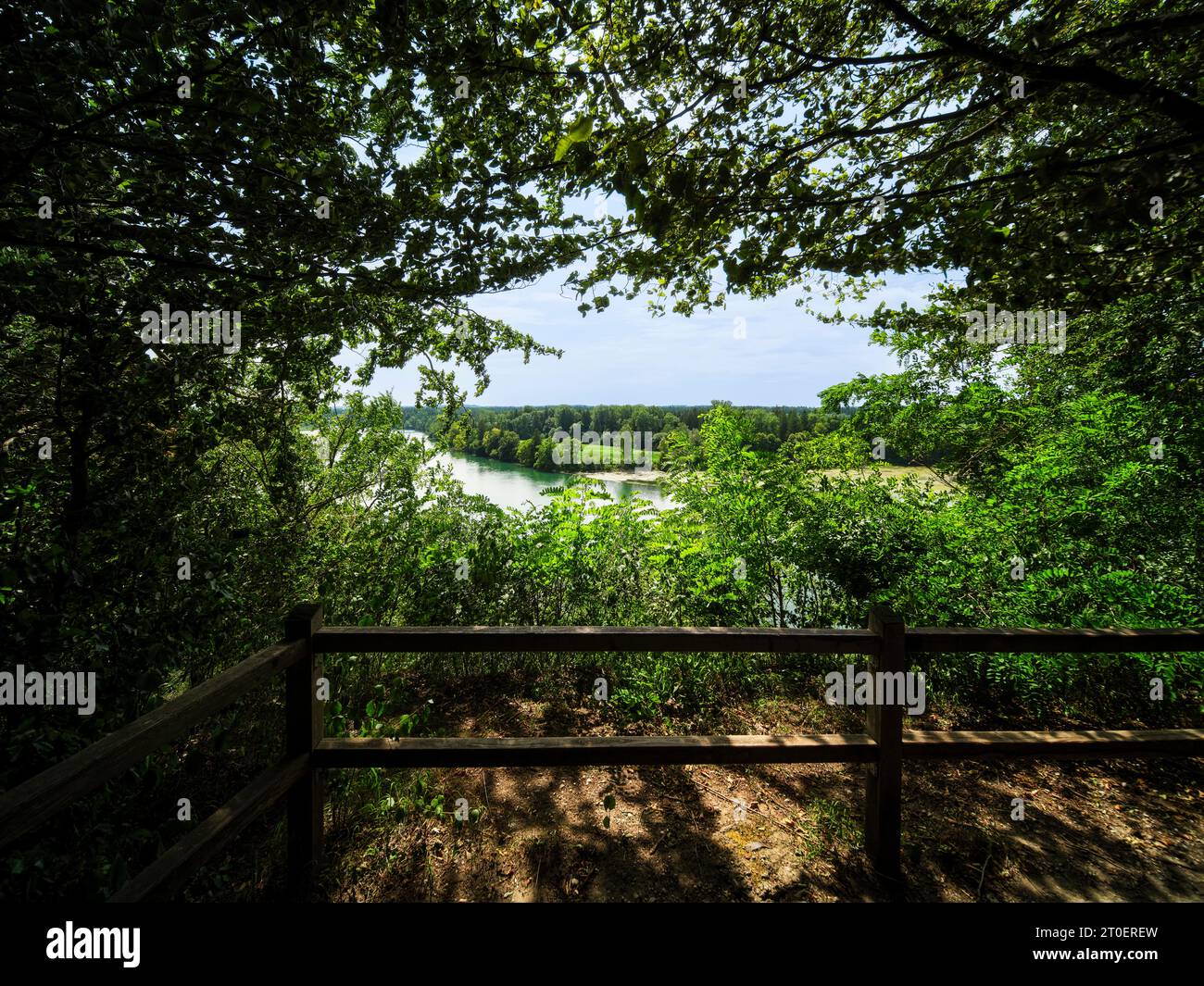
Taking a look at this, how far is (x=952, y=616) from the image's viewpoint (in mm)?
4715

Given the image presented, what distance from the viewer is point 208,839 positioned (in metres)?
1.86

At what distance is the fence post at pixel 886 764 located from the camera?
8.20 ft

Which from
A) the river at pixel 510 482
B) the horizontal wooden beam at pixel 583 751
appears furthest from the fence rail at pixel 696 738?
the river at pixel 510 482

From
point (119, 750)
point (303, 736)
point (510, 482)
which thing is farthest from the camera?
point (510, 482)

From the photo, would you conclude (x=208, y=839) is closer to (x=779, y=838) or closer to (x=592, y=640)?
(x=592, y=640)

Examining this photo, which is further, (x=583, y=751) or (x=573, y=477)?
(x=573, y=477)


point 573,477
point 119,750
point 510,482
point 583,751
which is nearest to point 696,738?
point 583,751

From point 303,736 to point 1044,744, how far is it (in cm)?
399

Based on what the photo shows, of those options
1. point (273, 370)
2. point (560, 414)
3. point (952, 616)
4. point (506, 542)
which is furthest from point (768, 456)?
point (560, 414)

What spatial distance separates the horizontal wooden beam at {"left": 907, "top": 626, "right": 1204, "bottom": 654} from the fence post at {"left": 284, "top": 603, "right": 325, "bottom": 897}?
3160mm

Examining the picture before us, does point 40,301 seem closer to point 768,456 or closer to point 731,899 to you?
point 731,899

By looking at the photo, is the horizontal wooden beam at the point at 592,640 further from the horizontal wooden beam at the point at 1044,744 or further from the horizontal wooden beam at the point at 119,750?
the horizontal wooden beam at the point at 1044,744

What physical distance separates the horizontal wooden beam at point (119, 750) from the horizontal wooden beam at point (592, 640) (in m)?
0.35

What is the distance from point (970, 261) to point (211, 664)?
7.37 meters
